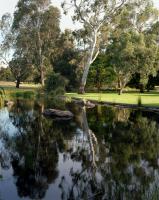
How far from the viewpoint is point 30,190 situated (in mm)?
9180

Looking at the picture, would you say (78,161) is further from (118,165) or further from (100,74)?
(100,74)

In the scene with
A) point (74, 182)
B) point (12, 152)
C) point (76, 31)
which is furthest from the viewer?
point (76, 31)

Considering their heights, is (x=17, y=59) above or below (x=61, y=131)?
above

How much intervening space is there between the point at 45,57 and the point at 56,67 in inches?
194

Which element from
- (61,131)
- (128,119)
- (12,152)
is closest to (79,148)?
(12,152)

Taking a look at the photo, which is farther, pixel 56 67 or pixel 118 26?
pixel 56 67

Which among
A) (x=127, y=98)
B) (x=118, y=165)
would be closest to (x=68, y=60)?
(x=127, y=98)

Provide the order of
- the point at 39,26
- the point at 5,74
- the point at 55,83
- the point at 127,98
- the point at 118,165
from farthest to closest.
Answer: the point at 5,74
the point at 39,26
the point at 55,83
the point at 127,98
the point at 118,165

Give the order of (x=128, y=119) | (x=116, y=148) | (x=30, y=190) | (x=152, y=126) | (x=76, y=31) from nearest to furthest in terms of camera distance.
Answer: (x=30, y=190)
(x=116, y=148)
(x=152, y=126)
(x=128, y=119)
(x=76, y=31)

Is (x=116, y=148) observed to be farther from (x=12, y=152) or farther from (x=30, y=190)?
(x=30, y=190)

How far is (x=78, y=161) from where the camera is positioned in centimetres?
1223

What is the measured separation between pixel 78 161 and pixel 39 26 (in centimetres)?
6182

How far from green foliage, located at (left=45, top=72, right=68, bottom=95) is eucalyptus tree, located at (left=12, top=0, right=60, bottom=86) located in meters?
20.6

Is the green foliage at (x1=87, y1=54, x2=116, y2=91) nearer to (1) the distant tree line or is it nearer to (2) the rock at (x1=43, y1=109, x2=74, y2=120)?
(1) the distant tree line
